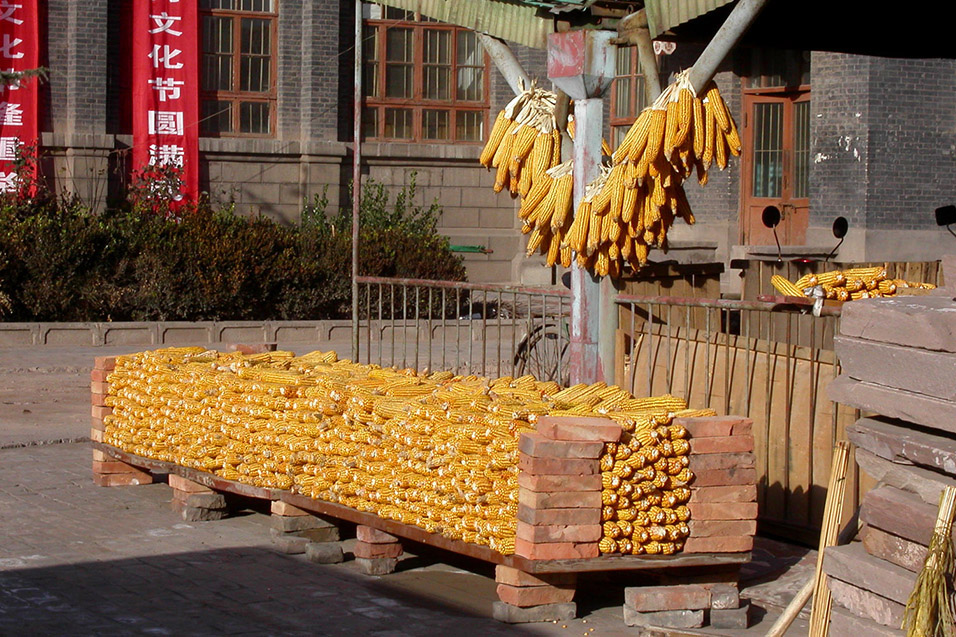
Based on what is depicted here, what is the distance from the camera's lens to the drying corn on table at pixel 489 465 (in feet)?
20.7

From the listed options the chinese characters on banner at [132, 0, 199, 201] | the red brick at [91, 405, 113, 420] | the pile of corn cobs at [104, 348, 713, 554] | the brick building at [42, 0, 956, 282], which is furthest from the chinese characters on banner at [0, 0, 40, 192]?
the pile of corn cobs at [104, 348, 713, 554]

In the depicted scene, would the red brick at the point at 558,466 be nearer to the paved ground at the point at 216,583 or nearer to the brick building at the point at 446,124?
the paved ground at the point at 216,583

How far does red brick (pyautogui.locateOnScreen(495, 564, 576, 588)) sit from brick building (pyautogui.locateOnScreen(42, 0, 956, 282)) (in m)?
15.5

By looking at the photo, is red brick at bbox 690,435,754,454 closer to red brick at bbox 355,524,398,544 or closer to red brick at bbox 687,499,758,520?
red brick at bbox 687,499,758,520

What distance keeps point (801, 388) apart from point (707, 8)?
2.36m

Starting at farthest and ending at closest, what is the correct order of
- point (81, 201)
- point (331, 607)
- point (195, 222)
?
point (81, 201), point (195, 222), point (331, 607)

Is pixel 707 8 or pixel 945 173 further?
pixel 945 173

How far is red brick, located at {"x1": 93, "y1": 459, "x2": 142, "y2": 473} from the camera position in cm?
1014

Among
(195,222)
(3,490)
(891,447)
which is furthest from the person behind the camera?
(195,222)

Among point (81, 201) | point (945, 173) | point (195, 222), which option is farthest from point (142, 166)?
point (945, 173)

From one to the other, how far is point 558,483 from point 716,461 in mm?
877

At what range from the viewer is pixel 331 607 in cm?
683

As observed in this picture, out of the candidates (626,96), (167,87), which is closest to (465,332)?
(626,96)

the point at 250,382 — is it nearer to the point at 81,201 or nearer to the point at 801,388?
the point at 801,388
